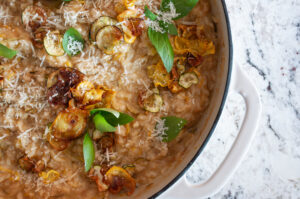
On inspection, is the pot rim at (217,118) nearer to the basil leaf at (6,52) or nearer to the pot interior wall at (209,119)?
the pot interior wall at (209,119)

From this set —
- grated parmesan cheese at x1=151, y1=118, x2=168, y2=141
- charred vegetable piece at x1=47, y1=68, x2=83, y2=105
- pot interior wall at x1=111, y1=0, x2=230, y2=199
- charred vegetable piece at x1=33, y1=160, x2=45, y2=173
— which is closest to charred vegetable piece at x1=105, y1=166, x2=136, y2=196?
pot interior wall at x1=111, y1=0, x2=230, y2=199

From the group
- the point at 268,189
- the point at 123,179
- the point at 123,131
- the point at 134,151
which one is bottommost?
the point at 268,189

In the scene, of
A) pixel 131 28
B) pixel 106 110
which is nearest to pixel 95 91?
pixel 106 110

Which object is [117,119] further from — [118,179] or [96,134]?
[118,179]

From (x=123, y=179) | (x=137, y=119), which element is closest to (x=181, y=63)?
(x=137, y=119)

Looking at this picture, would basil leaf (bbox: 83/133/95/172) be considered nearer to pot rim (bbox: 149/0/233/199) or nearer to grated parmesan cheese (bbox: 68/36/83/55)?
pot rim (bbox: 149/0/233/199)

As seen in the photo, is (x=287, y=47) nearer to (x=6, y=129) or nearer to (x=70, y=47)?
(x=70, y=47)
